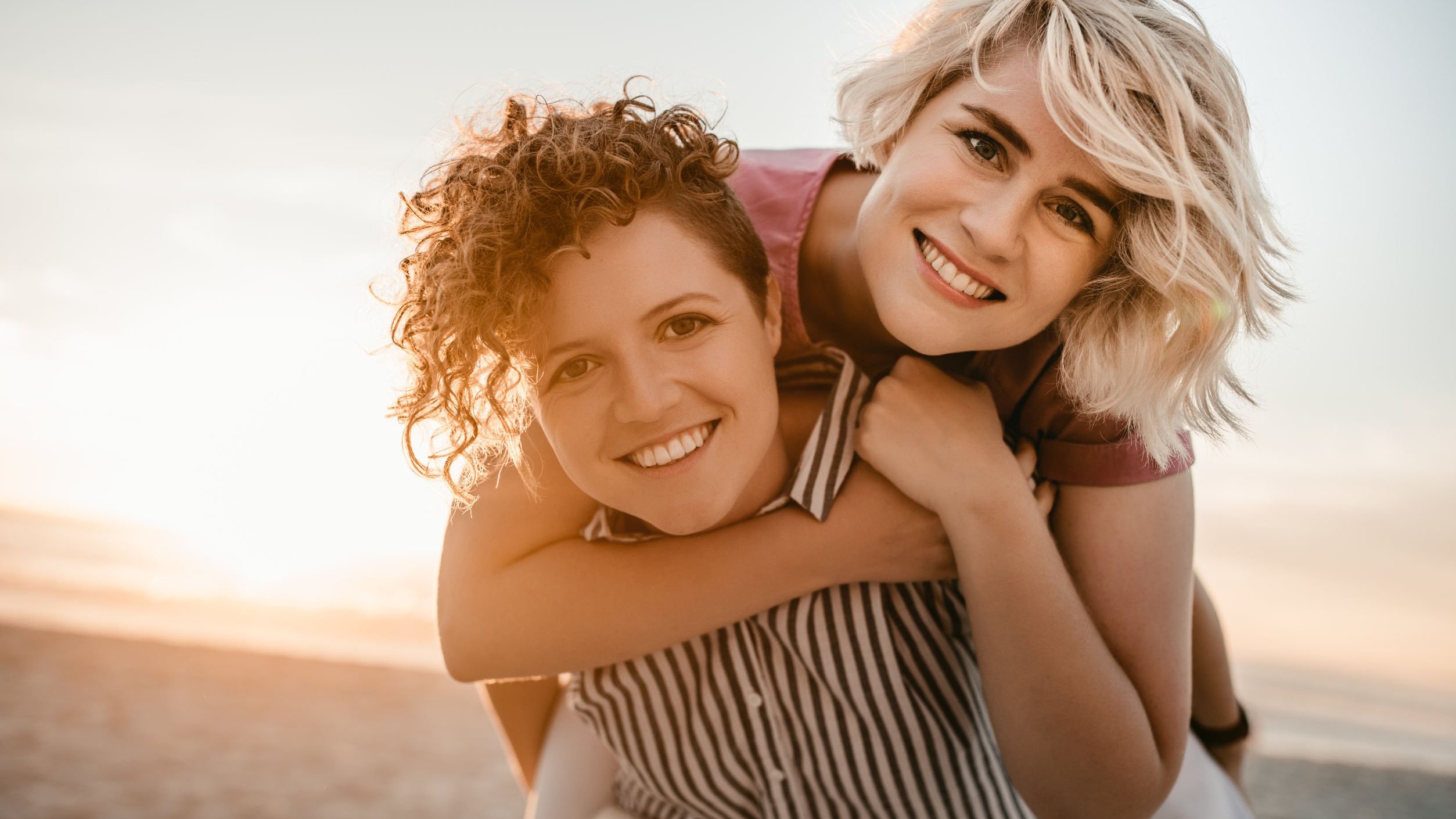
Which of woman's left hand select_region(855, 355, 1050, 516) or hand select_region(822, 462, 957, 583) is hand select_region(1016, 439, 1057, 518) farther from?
hand select_region(822, 462, 957, 583)

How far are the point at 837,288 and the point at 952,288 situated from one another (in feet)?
1.85

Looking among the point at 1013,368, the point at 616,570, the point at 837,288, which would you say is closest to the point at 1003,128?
the point at 1013,368

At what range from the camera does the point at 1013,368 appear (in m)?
2.49

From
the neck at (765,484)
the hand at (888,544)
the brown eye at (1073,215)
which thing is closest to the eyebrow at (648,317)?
the neck at (765,484)

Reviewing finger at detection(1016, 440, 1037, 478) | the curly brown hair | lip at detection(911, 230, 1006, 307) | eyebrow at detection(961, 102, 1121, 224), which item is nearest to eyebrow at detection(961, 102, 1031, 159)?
eyebrow at detection(961, 102, 1121, 224)

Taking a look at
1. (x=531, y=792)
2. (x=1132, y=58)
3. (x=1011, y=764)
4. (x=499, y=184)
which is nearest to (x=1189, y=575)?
(x=1011, y=764)

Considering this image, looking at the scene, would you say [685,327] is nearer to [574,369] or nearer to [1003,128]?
[574,369]

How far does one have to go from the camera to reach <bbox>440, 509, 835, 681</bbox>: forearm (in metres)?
2.18

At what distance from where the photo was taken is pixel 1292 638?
9773mm

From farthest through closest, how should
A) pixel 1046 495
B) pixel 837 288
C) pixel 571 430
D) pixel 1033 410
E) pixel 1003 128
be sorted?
1. pixel 837 288
2. pixel 1033 410
3. pixel 1046 495
4. pixel 1003 128
5. pixel 571 430

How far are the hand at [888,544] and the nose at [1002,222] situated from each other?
59cm

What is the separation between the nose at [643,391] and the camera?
191 cm

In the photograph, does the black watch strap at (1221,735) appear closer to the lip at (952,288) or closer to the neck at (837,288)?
the neck at (837,288)

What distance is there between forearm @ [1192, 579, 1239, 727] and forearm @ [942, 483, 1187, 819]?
3.55ft
